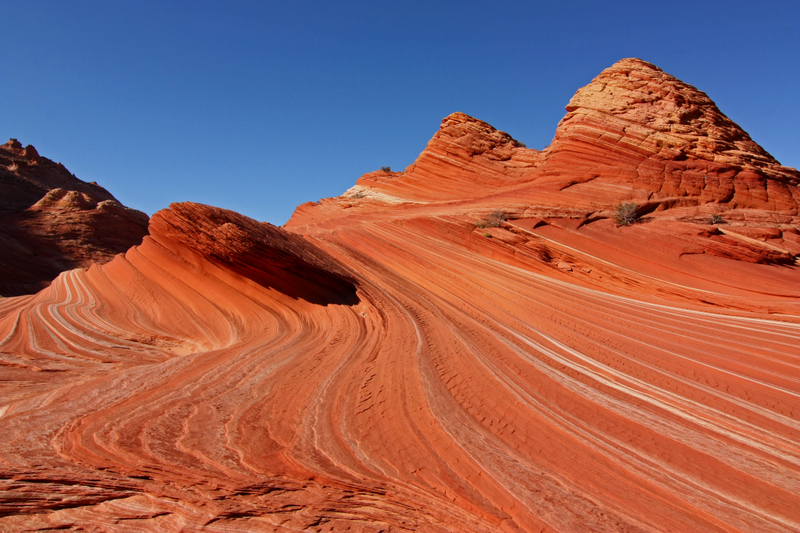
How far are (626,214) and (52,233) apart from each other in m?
39.9

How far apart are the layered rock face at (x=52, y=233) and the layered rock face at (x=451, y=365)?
17088mm

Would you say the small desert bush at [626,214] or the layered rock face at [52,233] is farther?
the layered rock face at [52,233]

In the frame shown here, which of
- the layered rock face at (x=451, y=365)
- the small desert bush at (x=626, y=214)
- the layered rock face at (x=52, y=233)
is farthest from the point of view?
the layered rock face at (x=52, y=233)

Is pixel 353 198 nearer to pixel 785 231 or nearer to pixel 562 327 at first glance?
pixel 562 327

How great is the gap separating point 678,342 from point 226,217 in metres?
13.5

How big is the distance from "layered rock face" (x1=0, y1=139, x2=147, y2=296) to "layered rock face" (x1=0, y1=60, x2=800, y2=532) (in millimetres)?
17088

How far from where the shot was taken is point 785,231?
1653 cm

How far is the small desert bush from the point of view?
55.7ft

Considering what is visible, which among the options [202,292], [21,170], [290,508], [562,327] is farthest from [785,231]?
[21,170]

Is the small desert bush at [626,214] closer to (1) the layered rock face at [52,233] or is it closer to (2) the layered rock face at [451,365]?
(2) the layered rock face at [451,365]

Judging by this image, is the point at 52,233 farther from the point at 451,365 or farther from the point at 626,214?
the point at 626,214

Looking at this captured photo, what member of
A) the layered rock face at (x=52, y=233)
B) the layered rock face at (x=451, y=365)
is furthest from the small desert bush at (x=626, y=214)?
the layered rock face at (x=52, y=233)

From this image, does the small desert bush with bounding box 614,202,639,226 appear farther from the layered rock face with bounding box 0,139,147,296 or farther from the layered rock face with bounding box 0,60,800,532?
the layered rock face with bounding box 0,139,147,296

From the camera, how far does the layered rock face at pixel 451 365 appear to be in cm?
382
